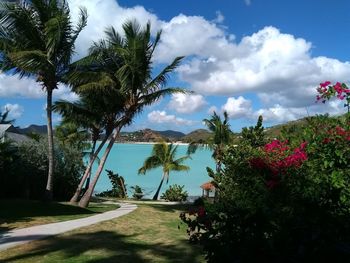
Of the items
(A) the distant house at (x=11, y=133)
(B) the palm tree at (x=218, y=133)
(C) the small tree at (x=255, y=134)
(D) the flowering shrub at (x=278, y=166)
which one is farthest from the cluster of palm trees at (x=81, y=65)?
(D) the flowering shrub at (x=278, y=166)

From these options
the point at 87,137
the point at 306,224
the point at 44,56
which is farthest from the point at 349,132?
the point at 87,137

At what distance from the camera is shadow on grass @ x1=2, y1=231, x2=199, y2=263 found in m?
8.15

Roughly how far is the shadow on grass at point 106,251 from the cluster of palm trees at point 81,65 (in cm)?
764

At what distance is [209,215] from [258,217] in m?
0.48

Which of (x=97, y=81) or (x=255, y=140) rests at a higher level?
(x=97, y=81)

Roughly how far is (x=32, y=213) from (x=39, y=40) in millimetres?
6798

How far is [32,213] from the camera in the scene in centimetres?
1373

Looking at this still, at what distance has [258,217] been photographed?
3.69 metres

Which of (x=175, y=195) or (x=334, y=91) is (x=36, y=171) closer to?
(x=175, y=195)

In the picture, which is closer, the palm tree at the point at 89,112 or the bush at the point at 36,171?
the bush at the point at 36,171

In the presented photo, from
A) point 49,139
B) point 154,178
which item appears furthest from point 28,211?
point 154,178

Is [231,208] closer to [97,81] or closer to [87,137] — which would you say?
[97,81]

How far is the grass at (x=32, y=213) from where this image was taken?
11.9m

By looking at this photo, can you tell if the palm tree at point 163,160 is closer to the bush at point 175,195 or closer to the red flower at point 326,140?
the bush at point 175,195
